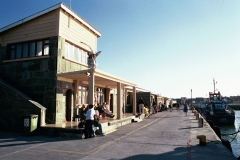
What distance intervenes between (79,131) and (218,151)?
235 inches

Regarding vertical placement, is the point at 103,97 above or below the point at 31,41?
→ below

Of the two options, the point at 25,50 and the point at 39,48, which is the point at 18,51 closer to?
the point at 25,50

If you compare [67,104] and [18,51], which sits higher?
[18,51]

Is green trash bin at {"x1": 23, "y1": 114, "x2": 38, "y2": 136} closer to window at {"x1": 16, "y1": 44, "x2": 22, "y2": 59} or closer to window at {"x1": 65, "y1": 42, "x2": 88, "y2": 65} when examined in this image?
window at {"x1": 65, "y1": 42, "x2": 88, "y2": 65}

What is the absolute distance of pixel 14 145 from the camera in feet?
25.5

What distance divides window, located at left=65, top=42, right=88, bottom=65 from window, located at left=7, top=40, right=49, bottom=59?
1334mm

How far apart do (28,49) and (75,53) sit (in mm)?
3202

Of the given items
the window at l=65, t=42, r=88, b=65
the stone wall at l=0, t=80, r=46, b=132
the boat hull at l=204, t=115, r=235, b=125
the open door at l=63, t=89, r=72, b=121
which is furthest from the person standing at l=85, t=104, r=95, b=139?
the boat hull at l=204, t=115, r=235, b=125

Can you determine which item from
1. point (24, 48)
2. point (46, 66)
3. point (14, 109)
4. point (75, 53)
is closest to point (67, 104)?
point (46, 66)

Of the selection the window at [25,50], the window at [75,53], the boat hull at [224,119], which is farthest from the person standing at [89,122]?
the boat hull at [224,119]

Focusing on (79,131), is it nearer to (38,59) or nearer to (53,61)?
(53,61)

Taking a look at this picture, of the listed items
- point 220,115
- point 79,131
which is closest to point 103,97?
point 79,131

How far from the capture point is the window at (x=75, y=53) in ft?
44.1

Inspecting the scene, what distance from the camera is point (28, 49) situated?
43.3ft
